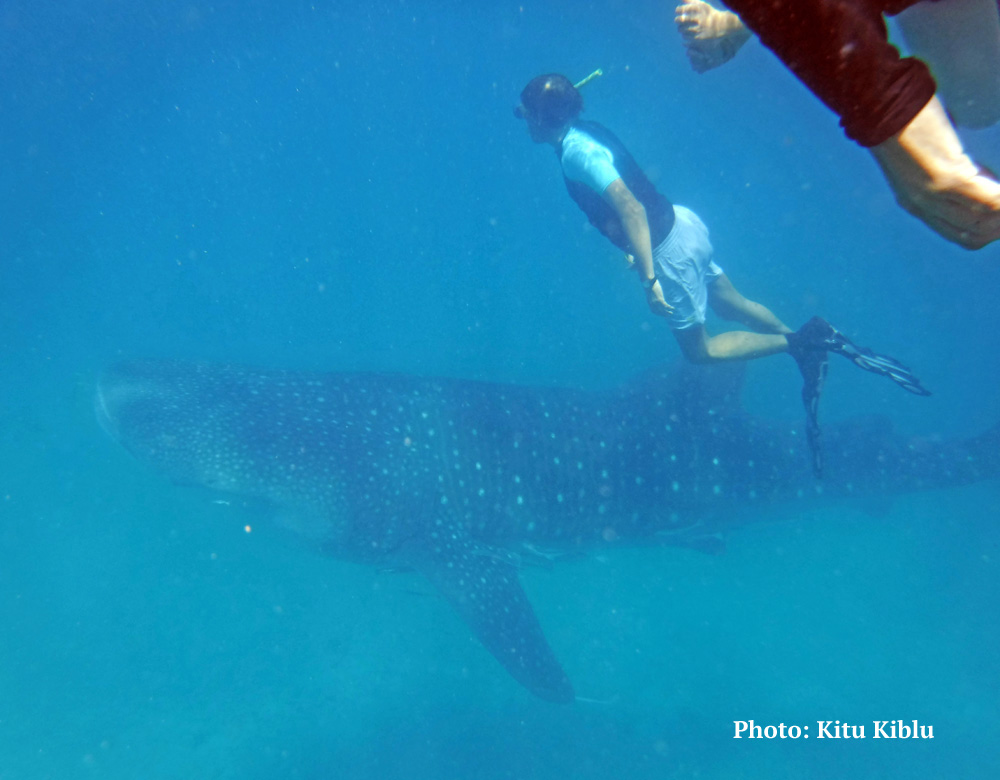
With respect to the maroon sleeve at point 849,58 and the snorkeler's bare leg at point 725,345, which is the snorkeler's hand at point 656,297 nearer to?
the snorkeler's bare leg at point 725,345

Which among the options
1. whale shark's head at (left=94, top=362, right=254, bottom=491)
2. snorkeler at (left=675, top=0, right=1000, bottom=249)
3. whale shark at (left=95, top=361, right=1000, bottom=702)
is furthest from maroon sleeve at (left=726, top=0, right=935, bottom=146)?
whale shark's head at (left=94, top=362, right=254, bottom=491)

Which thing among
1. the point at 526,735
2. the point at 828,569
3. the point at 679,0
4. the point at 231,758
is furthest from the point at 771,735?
the point at 679,0

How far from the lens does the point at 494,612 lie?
576cm

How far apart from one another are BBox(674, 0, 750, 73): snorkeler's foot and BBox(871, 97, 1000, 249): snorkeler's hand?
1609mm

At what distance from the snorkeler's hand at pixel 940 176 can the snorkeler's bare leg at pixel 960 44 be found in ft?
2.92

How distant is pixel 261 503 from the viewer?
5.55m

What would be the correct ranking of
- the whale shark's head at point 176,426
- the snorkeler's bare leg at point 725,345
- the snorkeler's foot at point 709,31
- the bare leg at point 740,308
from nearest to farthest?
the snorkeler's foot at point 709,31, the whale shark's head at point 176,426, the snorkeler's bare leg at point 725,345, the bare leg at point 740,308

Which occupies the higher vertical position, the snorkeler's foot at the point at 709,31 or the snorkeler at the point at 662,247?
the snorkeler at the point at 662,247

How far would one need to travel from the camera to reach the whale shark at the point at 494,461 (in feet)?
18.2

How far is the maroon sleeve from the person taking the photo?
0.73m

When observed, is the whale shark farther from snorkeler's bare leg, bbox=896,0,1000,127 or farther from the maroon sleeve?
the maroon sleeve

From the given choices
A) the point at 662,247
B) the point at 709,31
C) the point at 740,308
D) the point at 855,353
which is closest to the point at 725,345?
the point at 740,308

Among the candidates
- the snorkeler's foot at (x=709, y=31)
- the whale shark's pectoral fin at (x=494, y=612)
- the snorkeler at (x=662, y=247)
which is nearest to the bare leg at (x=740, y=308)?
the snorkeler at (x=662, y=247)

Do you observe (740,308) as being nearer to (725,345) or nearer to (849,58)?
(725,345)
